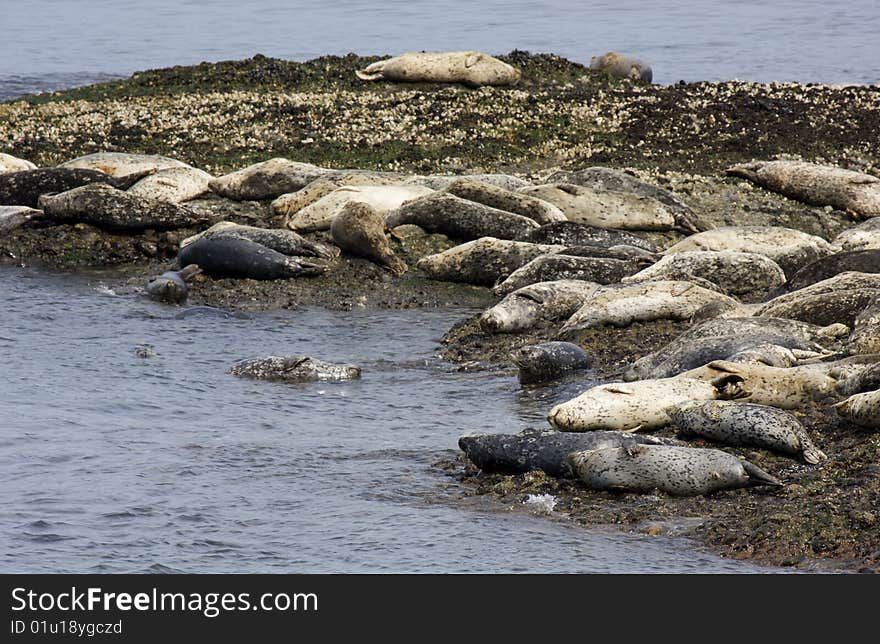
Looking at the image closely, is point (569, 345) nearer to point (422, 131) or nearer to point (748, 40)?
point (422, 131)

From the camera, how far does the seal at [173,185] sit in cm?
1456

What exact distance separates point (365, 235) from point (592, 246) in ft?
7.37

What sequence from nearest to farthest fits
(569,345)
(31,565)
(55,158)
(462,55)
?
(31,565) < (569,345) < (55,158) < (462,55)

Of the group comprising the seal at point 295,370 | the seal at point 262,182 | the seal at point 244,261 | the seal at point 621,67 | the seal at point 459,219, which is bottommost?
the seal at point 295,370

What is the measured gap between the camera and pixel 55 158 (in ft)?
54.6

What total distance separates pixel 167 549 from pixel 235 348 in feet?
15.9

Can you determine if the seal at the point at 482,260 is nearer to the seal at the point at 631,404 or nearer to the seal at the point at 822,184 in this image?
the seal at the point at 822,184

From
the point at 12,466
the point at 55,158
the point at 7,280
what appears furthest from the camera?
the point at 55,158

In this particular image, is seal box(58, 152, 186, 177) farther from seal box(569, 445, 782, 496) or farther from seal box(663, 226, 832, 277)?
seal box(569, 445, 782, 496)

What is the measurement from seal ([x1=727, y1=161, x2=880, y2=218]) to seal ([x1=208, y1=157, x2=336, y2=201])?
201 inches

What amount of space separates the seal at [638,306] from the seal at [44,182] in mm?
6125

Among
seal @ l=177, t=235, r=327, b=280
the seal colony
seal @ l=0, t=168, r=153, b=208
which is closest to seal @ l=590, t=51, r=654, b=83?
the seal colony

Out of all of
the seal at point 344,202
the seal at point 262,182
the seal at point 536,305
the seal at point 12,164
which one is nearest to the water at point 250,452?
the seal at point 536,305
